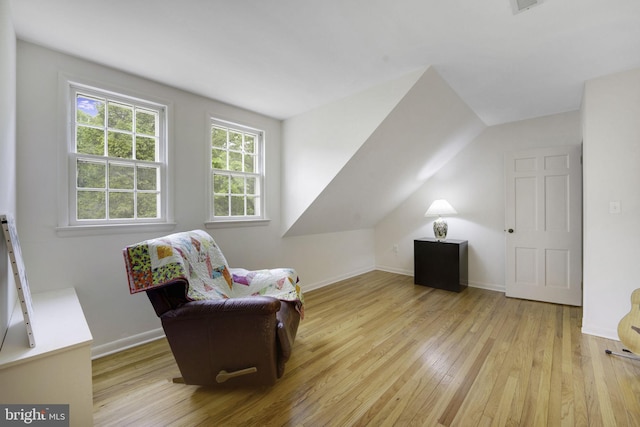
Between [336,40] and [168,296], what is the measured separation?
6.58 feet

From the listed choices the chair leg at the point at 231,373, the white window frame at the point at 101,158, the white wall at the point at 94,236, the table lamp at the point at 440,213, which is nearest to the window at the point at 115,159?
the white window frame at the point at 101,158

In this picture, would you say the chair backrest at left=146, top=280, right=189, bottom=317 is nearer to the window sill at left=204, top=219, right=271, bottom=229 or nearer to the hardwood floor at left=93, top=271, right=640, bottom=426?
the hardwood floor at left=93, top=271, right=640, bottom=426

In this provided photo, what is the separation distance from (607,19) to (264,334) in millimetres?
2894

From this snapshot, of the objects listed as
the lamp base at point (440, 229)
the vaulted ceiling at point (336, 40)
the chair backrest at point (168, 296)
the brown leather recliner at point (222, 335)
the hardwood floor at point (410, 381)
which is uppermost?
the vaulted ceiling at point (336, 40)

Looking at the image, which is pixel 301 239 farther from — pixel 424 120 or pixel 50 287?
pixel 50 287

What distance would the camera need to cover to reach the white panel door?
119 inches

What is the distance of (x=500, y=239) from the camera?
12.1 ft

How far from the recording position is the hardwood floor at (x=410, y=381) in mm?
1470

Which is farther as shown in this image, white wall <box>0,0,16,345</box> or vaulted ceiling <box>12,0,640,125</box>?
vaulted ceiling <box>12,0,640,125</box>

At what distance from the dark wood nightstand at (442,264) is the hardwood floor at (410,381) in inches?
36.7

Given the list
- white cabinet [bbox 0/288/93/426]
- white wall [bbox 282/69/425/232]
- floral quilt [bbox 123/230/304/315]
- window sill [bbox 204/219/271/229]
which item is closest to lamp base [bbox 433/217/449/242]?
white wall [bbox 282/69/425/232]

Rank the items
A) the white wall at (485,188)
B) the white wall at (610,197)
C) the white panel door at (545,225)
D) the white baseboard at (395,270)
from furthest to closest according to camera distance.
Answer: the white baseboard at (395,270)
the white wall at (485,188)
the white panel door at (545,225)
the white wall at (610,197)

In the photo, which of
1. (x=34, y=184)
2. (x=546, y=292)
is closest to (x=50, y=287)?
(x=34, y=184)

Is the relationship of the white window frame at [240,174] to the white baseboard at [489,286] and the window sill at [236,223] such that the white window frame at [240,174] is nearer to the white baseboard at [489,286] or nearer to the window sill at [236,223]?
the window sill at [236,223]
